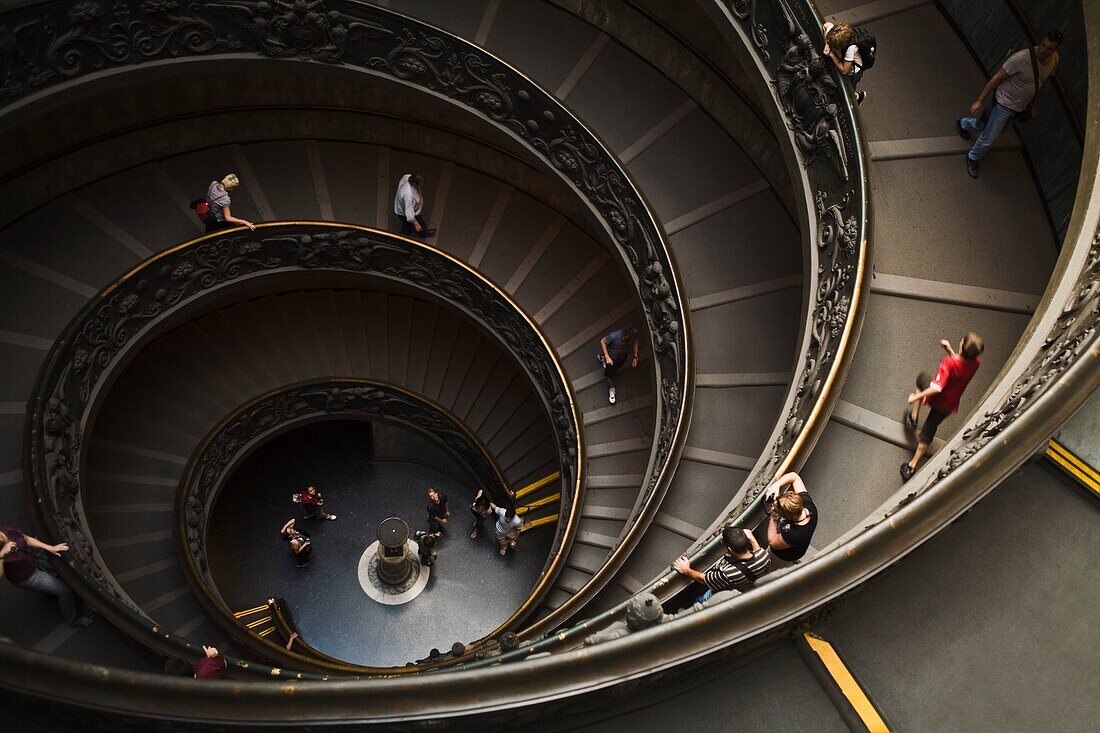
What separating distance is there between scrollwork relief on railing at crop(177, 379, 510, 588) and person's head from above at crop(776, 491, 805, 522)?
9.25m

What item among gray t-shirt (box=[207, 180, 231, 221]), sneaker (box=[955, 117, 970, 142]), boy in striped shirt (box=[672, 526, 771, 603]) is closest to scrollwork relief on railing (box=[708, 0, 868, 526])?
boy in striped shirt (box=[672, 526, 771, 603])

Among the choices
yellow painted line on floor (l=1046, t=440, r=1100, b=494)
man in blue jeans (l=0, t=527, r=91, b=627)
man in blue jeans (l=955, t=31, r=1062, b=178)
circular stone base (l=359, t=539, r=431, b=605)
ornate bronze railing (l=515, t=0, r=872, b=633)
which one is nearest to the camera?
yellow painted line on floor (l=1046, t=440, r=1100, b=494)

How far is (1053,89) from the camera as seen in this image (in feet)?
21.5

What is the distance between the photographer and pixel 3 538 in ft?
22.9

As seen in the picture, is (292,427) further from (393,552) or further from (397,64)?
(397,64)

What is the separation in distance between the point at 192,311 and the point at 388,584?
601 centimetres

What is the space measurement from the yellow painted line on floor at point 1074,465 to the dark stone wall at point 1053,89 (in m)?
2.95

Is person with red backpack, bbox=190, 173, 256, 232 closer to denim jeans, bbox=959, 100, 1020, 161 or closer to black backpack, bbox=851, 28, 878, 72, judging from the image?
Answer: black backpack, bbox=851, 28, 878, 72

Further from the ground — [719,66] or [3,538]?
[719,66]

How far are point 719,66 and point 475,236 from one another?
5.14m

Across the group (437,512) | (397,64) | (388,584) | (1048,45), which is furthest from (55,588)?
(1048,45)

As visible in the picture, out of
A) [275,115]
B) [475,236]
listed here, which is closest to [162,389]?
[275,115]

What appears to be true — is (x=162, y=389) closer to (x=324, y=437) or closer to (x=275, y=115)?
(x=324, y=437)

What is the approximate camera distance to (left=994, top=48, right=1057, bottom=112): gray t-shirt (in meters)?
6.27
